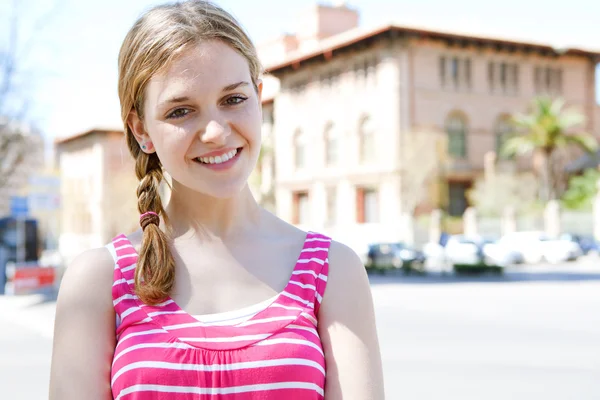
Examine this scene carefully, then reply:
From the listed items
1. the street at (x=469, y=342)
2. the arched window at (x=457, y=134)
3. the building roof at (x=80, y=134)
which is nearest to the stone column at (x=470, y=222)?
the arched window at (x=457, y=134)

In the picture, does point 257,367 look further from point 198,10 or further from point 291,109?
point 291,109

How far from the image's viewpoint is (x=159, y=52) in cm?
183

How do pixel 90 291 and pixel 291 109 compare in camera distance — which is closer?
pixel 90 291

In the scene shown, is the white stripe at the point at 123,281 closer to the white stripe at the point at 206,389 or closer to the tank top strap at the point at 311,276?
the white stripe at the point at 206,389

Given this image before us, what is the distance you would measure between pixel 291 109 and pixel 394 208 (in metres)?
11.9

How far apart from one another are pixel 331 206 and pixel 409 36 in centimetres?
1158

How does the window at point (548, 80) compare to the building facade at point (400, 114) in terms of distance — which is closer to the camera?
the building facade at point (400, 114)

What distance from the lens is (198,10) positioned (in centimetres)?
189

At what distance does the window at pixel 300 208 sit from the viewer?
53.0 meters

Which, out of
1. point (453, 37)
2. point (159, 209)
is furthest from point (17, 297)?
point (453, 37)

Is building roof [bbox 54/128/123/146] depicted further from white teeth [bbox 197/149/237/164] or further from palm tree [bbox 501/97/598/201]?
white teeth [bbox 197/149/237/164]

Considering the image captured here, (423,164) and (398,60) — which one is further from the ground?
(398,60)

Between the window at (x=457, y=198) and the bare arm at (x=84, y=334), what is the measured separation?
151ft

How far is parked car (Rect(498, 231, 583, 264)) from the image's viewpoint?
3672 centimetres
